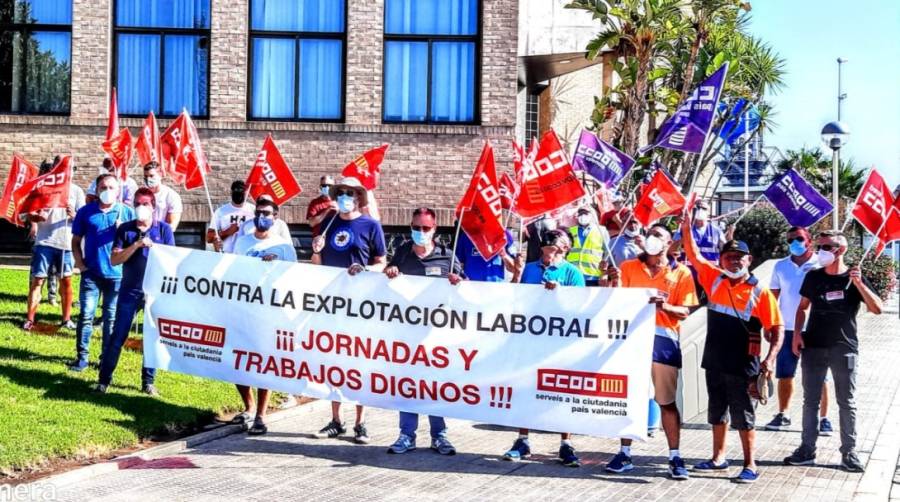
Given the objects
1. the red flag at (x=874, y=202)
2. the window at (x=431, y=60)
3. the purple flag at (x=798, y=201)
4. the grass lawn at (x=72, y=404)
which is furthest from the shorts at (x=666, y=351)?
the window at (x=431, y=60)

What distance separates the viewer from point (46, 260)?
13.1 m

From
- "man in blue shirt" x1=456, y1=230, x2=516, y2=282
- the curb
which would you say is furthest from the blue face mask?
the curb

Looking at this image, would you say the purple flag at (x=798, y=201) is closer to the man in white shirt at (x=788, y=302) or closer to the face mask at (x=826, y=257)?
the man in white shirt at (x=788, y=302)

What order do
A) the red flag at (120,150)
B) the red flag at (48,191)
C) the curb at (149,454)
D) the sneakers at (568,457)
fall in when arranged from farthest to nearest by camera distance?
the red flag at (120,150) → the red flag at (48,191) → the sneakers at (568,457) → the curb at (149,454)

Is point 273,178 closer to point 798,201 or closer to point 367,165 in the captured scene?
point 367,165

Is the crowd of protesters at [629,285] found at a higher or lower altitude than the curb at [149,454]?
higher

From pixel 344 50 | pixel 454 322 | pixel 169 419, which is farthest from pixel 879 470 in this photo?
pixel 344 50

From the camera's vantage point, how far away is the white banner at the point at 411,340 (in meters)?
8.58

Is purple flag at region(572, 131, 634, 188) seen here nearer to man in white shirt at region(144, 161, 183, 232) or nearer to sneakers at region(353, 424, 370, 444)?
sneakers at region(353, 424, 370, 444)

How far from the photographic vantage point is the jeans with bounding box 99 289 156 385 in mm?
10242

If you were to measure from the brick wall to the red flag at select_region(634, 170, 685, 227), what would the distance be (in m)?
6.92

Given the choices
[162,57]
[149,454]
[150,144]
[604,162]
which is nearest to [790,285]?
[604,162]

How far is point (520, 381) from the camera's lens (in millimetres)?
8820

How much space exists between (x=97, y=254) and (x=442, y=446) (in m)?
4.05
